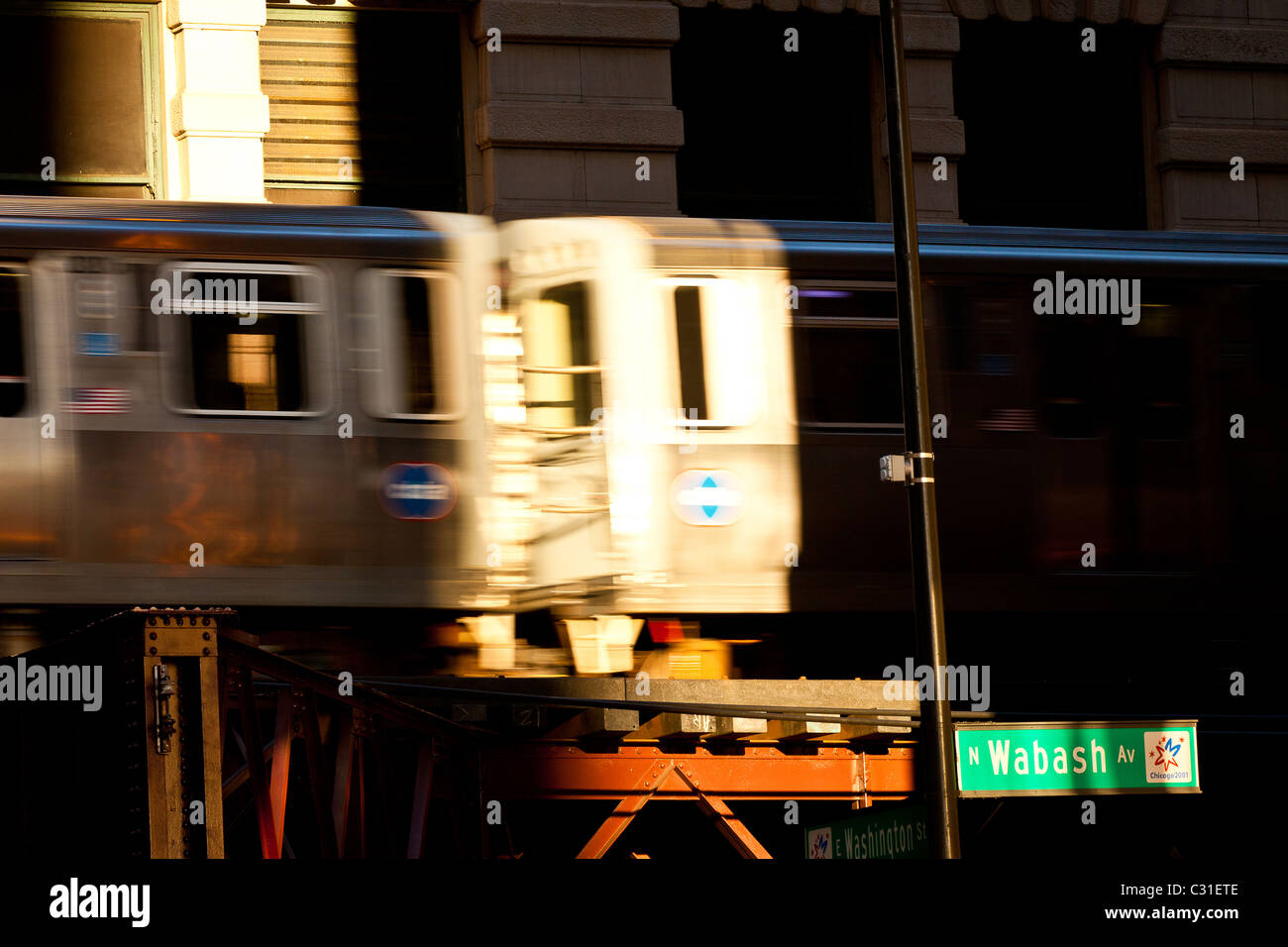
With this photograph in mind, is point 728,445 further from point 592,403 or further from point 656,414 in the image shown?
point 592,403

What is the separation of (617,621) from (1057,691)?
11.8 feet

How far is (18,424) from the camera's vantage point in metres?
15.0

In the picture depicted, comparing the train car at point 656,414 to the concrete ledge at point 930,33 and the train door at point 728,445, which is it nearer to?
the train door at point 728,445

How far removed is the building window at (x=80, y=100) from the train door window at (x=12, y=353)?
229 inches

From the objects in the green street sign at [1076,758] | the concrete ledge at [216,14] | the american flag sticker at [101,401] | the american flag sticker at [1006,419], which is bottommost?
the green street sign at [1076,758]

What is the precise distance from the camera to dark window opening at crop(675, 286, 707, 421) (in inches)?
632

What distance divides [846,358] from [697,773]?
15.1 feet

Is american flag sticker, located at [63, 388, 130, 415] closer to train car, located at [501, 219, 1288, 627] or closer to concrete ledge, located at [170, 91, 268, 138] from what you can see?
train car, located at [501, 219, 1288, 627]

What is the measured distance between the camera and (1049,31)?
947 inches

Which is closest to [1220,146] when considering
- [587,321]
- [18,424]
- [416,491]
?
[587,321]

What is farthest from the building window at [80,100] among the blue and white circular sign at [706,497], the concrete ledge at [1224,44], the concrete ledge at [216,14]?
the concrete ledge at [1224,44]

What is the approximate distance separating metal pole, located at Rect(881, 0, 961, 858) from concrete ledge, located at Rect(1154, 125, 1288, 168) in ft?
38.6

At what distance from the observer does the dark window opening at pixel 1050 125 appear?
934 inches
